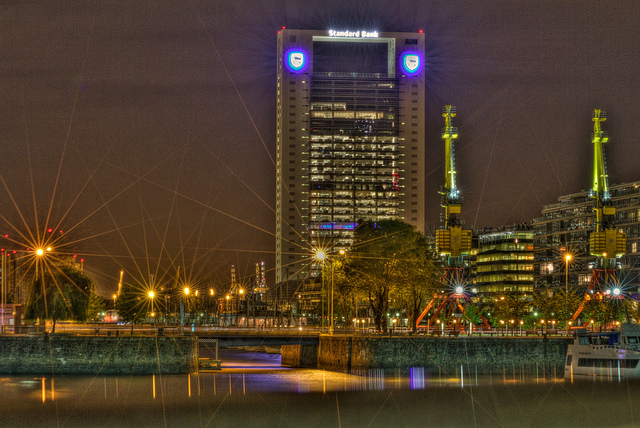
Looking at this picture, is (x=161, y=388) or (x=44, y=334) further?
(x=44, y=334)

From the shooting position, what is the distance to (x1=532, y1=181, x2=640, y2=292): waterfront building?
6422 inches

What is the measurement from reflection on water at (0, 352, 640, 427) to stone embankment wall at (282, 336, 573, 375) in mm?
1109

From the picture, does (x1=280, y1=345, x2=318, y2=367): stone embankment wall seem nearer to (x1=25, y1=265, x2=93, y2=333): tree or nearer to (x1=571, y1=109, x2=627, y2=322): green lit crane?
(x1=25, y1=265, x2=93, y2=333): tree

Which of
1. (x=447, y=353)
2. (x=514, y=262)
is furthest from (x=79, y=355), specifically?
(x=514, y=262)

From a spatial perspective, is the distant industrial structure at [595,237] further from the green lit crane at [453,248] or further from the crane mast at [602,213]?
the green lit crane at [453,248]

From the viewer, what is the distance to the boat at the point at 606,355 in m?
75.8

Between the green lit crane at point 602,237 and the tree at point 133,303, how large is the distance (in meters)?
72.5

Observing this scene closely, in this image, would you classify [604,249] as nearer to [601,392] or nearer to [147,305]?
[601,392]

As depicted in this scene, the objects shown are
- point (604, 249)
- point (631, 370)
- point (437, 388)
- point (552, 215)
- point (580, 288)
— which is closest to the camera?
point (437, 388)

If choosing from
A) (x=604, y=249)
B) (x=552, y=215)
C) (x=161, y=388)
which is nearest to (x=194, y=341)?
(x=161, y=388)

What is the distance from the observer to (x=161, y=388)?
67688 millimetres

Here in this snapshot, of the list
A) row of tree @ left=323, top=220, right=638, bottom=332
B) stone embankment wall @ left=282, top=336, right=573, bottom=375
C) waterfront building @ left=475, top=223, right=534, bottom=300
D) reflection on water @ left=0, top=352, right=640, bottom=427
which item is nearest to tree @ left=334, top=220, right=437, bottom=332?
row of tree @ left=323, top=220, right=638, bottom=332

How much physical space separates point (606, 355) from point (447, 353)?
1462cm

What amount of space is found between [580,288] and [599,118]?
70697 mm
